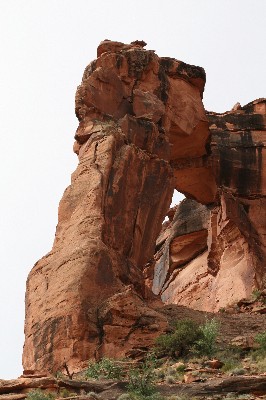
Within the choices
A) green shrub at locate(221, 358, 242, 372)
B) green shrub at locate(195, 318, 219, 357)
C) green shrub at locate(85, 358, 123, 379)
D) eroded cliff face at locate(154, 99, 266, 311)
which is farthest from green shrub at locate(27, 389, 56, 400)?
eroded cliff face at locate(154, 99, 266, 311)

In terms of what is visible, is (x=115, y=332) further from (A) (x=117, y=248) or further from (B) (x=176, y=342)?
(A) (x=117, y=248)

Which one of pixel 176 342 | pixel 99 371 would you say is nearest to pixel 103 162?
pixel 176 342

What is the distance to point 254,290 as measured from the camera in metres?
38.0

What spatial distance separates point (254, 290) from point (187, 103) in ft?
31.6

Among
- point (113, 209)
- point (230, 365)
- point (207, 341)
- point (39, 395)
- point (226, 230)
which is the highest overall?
point (226, 230)

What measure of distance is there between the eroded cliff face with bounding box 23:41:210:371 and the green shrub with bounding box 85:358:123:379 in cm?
300

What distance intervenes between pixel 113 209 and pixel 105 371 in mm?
10125

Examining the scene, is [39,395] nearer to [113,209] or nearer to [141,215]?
[113,209]

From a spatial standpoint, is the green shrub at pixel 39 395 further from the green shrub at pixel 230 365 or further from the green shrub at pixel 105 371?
the green shrub at pixel 230 365

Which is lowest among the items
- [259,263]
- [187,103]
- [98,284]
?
[98,284]

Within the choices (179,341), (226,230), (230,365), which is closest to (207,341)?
(179,341)

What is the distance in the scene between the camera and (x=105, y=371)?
22.8 m

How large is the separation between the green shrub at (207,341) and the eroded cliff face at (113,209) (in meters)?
2.03

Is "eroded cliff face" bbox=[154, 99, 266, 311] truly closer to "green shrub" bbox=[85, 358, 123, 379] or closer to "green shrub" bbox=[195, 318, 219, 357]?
"green shrub" bbox=[195, 318, 219, 357]
